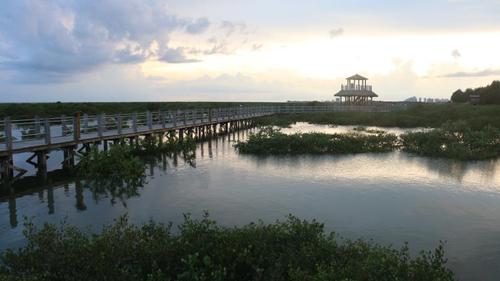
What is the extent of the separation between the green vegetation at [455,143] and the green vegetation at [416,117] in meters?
10.3

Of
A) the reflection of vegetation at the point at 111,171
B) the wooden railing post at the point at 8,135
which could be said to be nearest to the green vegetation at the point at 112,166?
the reflection of vegetation at the point at 111,171

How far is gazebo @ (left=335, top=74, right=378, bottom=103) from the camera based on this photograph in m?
73.5

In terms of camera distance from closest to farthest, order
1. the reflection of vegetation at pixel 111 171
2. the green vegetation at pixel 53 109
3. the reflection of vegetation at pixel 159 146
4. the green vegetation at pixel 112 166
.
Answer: the reflection of vegetation at pixel 111 171, the green vegetation at pixel 112 166, the reflection of vegetation at pixel 159 146, the green vegetation at pixel 53 109

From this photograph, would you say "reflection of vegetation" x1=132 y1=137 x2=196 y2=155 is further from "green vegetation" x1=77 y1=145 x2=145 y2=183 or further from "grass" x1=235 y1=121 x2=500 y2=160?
"green vegetation" x1=77 y1=145 x2=145 y2=183

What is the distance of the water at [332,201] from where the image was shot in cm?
1202

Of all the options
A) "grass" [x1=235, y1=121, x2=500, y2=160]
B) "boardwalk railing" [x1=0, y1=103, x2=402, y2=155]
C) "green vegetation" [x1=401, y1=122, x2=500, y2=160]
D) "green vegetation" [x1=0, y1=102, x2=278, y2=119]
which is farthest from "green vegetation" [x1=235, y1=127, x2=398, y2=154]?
"green vegetation" [x1=0, y1=102, x2=278, y2=119]

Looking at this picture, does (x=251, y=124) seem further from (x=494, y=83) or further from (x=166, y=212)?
(x=166, y=212)

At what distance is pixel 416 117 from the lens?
54.1 meters

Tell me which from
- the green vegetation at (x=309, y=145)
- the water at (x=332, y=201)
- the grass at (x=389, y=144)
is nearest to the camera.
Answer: the water at (x=332, y=201)

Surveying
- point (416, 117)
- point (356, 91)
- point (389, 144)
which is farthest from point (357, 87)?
point (389, 144)

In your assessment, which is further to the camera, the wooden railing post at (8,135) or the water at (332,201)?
the wooden railing post at (8,135)

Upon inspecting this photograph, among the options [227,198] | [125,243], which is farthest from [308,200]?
[125,243]

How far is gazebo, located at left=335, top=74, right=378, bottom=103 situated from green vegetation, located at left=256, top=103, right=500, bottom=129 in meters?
11.9

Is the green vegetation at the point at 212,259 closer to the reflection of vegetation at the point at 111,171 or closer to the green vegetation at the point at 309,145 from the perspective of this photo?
the reflection of vegetation at the point at 111,171
